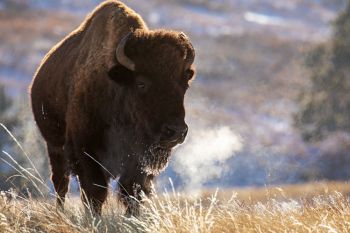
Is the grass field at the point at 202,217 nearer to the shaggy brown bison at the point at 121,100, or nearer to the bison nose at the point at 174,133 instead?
the shaggy brown bison at the point at 121,100

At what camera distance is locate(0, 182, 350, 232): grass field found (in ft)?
17.6

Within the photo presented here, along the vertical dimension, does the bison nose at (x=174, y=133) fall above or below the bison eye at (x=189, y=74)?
below

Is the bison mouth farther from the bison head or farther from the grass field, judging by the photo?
the grass field

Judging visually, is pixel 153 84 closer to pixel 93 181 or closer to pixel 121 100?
pixel 121 100

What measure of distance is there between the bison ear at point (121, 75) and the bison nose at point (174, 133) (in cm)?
88

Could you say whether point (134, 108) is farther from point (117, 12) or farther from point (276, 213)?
point (276, 213)

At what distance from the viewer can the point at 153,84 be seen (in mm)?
7078

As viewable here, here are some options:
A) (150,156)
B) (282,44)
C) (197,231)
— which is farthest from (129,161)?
(282,44)

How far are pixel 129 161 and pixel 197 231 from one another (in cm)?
273

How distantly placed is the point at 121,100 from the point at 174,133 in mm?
1147

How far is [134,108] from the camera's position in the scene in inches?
292

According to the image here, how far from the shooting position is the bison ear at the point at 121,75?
7441 mm

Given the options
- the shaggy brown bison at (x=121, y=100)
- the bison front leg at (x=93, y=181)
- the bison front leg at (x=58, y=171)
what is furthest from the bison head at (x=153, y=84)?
the bison front leg at (x=58, y=171)

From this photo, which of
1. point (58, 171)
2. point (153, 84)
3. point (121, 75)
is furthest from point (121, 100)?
point (58, 171)
